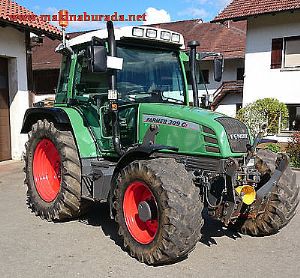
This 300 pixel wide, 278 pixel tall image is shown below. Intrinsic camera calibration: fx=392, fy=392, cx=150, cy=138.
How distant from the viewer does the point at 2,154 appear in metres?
10.5

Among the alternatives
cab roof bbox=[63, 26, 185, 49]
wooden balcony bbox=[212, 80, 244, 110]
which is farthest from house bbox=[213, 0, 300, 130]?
cab roof bbox=[63, 26, 185, 49]

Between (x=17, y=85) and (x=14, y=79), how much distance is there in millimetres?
177

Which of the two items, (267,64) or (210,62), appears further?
(210,62)

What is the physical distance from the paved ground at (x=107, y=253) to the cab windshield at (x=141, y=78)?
176 centimetres

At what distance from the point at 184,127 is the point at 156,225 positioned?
1.10 m

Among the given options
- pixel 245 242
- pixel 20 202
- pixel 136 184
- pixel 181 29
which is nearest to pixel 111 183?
pixel 136 184

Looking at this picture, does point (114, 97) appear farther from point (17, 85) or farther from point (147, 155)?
point (17, 85)

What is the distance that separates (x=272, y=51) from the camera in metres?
15.8

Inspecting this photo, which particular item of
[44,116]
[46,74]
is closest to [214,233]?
[44,116]

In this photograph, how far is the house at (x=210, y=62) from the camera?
2312cm

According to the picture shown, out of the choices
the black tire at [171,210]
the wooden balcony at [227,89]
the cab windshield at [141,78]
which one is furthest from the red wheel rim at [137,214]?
the wooden balcony at [227,89]

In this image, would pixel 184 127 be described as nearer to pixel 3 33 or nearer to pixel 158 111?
pixel 158 111

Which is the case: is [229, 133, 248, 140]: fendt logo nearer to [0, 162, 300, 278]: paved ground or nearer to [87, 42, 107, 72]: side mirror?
[0, 162, 300, 278]: paved ground

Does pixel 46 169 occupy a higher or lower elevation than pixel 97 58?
lower
